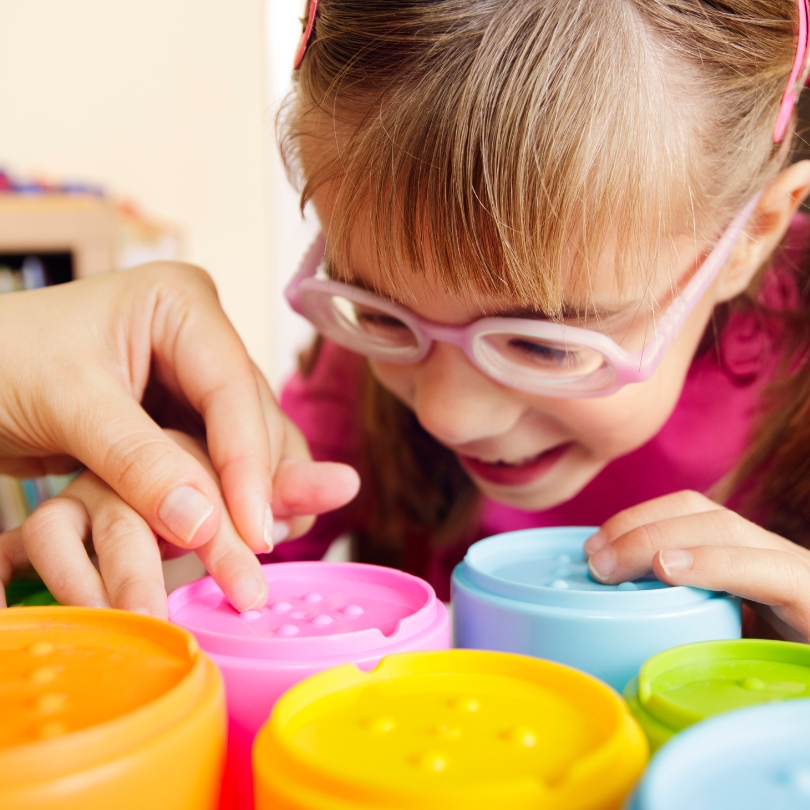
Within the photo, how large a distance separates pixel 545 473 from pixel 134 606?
0.52m

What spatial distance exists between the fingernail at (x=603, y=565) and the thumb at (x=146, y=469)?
23 cm

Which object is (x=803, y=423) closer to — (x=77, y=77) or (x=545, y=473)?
(x=545, y=473)

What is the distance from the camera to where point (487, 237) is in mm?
557

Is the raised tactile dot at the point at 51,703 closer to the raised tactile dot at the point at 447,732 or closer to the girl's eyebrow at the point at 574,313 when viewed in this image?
the raised tactile dot at the point at 447,732

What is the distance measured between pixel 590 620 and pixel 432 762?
0.50ft

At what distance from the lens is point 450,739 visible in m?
0.29

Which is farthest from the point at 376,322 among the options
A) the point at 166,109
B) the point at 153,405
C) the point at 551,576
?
the point at 166,109

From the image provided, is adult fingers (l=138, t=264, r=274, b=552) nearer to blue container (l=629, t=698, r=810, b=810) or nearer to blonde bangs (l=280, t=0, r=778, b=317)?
blonde bangs (l=280, t=0, r=778, b=317)

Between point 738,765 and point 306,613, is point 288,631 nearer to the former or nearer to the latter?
point 306,613

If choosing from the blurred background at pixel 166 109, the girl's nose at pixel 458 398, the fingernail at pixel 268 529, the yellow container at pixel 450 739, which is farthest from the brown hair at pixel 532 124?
the blurred background at pixel 166 109

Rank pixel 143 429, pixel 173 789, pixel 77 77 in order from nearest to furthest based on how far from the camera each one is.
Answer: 1. pixel 173 789
2. pixel 143 429
3. pixel 77 77

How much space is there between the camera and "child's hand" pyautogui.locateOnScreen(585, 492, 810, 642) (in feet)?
1.47

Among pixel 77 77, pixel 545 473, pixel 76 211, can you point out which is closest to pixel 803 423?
pixel 545 473

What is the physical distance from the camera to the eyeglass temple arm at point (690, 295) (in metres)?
0.65
